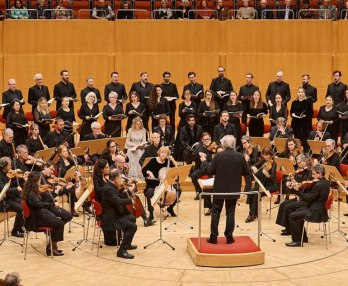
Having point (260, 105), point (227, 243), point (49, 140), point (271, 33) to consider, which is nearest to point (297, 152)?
point (260, 105)

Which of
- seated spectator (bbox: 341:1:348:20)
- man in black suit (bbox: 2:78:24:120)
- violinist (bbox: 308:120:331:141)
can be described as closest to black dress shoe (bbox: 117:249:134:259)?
violinist (bbox: 308:120:331:141)

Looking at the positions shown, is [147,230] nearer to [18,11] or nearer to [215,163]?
[215,163]

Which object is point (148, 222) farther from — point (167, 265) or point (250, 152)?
point (250, 152)

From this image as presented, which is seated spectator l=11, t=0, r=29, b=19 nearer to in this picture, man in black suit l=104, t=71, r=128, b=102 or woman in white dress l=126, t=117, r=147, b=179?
man in black suit l=104, t=71, r=128, b=102

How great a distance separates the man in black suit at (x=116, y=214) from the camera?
10125 millimetres

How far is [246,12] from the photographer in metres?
17.8

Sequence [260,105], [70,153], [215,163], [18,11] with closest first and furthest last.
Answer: [215,163] < [70,153] < [260,105] < [18,11]

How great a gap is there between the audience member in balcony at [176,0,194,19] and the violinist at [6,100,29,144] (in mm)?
4991

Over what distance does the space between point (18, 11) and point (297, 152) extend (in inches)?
303

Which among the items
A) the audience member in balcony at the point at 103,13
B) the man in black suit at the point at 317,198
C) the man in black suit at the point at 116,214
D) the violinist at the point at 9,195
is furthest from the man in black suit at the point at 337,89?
the violinist at the point at 9,195

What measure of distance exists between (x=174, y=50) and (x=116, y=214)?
8.48m

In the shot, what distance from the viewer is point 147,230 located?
455 inches

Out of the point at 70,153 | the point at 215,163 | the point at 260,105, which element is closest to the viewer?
the point at 215,163

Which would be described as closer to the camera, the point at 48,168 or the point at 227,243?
the point at 227,243
